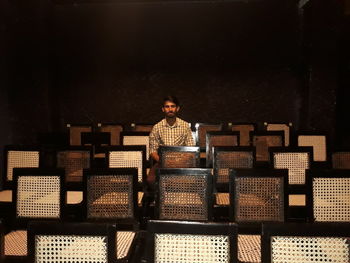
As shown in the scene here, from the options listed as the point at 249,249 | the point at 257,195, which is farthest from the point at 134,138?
the point at 249,249

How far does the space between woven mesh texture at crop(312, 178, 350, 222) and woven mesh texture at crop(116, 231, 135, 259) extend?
3.89ft

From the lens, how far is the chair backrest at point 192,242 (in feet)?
4.36

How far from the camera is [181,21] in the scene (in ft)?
23.7

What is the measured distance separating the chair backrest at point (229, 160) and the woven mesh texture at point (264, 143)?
3.07 feet

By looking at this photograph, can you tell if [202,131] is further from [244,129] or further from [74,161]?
[74,161]

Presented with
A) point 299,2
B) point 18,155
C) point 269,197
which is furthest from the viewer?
point 299,2

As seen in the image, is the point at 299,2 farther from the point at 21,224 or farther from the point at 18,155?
the point at 21,224

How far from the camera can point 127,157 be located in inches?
128

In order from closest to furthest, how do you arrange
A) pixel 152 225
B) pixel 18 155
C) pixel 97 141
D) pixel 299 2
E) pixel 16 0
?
1. pixel 152 225
2. pixel 18 155
3. pixel 97 141
4. pixel 16 0
5. pixel 299 2

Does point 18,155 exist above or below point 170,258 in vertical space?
above

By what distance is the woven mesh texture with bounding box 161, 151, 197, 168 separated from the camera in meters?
3.17

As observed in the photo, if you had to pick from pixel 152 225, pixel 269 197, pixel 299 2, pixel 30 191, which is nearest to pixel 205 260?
pixel 152 225

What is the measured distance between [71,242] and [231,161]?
2.03 meters

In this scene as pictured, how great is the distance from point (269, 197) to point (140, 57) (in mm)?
5562
